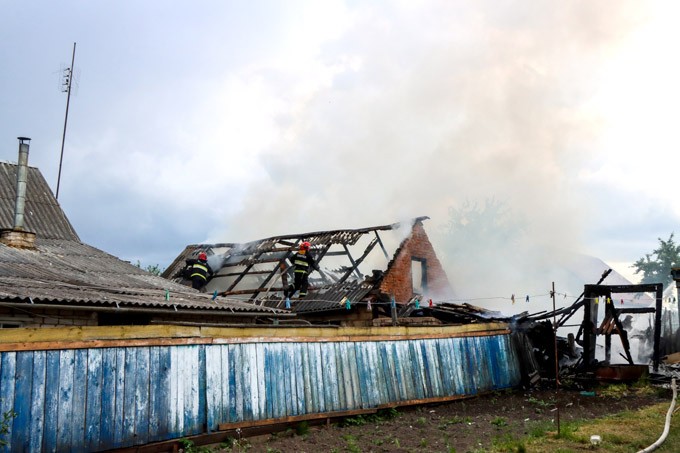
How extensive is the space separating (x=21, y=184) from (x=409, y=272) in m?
12.6

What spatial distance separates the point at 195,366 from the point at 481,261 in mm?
20260

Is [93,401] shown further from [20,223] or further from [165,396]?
[20,223]

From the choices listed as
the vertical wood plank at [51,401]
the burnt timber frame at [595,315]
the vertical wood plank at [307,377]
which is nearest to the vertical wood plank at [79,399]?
the vertical wood plank at [51,401]

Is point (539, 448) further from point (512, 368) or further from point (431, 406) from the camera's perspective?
point (512, 368)

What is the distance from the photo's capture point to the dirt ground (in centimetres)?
936

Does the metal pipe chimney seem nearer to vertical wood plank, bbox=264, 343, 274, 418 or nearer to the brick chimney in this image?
the brick chimney

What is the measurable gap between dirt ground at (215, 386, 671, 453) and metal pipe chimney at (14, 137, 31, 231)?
1035 centimetres

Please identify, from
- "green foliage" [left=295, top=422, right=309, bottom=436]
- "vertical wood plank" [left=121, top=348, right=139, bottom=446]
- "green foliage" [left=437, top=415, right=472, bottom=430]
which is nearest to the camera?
"vertical wood plank" [left=121, top=348, right=139, bottom=446]

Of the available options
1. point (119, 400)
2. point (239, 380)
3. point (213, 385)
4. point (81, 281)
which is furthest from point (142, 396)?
point (81, 281)

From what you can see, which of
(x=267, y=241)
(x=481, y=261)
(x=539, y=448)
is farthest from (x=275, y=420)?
(x=481, y=261)

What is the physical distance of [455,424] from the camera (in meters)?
11.2

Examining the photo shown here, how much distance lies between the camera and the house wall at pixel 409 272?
20594mm

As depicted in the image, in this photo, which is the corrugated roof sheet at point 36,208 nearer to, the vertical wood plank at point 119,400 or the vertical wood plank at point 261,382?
the vertical wood plank at point 261,382

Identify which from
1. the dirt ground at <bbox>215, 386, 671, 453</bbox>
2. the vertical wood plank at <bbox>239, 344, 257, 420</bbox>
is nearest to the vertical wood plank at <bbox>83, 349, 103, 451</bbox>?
the dirt ground at <bbox>215, 386, 671, 453</bbox>
